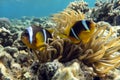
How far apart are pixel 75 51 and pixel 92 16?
391cm

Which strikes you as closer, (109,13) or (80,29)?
(80,29)

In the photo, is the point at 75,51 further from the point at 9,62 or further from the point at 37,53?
the point at 9,62

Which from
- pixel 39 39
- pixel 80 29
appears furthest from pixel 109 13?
pixel 39 39

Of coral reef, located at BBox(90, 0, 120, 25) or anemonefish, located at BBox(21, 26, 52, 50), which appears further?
coral reef, located at BBox(90, 0, 120, 25)

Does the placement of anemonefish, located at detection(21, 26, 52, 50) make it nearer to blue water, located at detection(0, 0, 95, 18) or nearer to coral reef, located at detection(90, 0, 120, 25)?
coral reef, located at detection(90, 0, 120, 25)

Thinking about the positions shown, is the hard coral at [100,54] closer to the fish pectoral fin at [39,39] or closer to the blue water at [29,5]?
the fish pectoral fin at [39,39]

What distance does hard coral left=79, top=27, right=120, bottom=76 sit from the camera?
3.24 meters

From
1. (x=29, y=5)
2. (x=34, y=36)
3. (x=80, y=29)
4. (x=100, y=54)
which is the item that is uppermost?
(x=29, y=5)

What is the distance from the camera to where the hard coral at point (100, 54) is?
324 cm

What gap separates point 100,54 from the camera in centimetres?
323

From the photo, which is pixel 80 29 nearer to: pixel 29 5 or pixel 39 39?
pixel 39 39

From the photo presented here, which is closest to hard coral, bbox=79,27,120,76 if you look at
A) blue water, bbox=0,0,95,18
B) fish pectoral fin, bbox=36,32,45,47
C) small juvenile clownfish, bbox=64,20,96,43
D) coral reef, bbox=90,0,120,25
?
small juvenile clownfish, bbox=64,20,96,43

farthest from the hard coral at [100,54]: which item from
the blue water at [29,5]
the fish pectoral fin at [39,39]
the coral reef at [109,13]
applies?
the blue water at [29,5]

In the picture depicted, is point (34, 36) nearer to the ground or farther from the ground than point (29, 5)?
nearer to the ground
